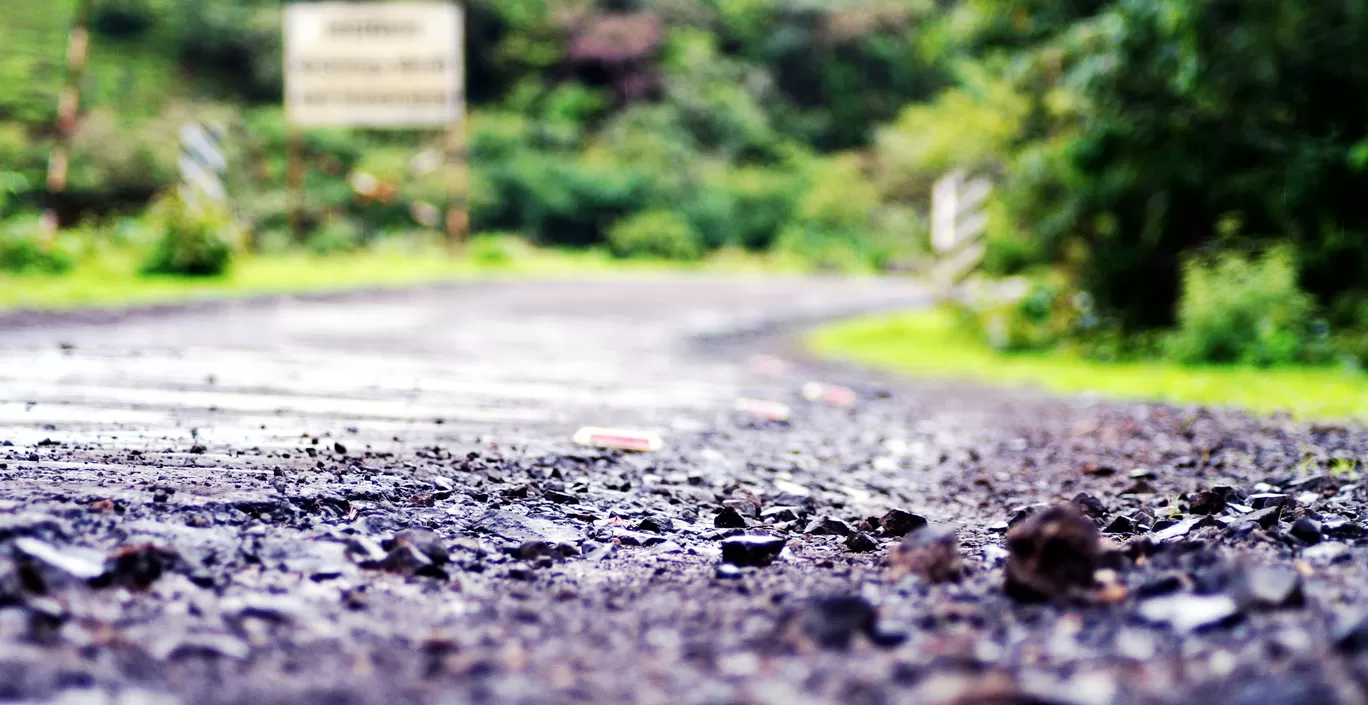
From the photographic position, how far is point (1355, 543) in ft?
7.62

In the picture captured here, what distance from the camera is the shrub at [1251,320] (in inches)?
295

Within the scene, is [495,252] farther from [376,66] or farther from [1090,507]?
[1090,507]

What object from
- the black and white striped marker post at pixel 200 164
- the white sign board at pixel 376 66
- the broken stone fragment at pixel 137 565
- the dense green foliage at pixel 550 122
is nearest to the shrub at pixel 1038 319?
the broken stone fragment at pixel 137 565

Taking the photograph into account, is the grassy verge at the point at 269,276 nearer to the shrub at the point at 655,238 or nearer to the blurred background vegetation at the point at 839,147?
the blurred background vegetation at the point at 839,147

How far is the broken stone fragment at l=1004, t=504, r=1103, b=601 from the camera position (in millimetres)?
1851

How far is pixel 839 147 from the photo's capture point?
34.1 metres

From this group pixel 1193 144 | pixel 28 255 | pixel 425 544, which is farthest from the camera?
pixel 28 255

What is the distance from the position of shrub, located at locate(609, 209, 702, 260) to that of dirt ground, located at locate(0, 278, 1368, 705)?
2054 cm

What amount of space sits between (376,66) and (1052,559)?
1712 cm

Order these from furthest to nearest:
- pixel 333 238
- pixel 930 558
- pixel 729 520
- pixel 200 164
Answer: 1. pixel 333 238
2. pixel 200 164
3. pixel 729 520
4. pixel 930 558

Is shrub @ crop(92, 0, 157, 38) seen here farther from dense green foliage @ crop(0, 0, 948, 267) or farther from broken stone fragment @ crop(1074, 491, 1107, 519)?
broken stone fragment @ crop(1074, 491, 1107, 519)

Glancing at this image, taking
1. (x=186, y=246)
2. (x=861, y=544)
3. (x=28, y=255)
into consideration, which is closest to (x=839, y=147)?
(x=186, y=246)

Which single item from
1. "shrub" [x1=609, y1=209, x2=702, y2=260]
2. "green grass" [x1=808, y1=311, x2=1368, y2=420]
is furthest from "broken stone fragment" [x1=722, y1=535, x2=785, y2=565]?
"shrub" [x1=609, y1=209, x2=702, y2=260]

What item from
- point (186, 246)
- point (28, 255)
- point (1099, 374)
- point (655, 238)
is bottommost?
point (1099, 374)
